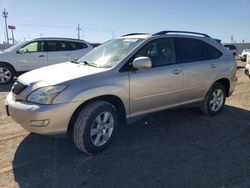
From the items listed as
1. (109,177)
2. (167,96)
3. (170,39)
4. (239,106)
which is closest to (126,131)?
(167,96)

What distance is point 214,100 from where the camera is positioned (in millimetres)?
A: 5652

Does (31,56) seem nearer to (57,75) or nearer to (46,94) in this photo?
(57,75)

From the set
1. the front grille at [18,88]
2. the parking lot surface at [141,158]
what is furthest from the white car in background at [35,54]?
the front grille at [18,88]

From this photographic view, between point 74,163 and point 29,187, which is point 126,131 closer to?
point 74,163

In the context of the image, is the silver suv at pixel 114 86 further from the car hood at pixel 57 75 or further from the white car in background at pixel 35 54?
the white car in background at pixel 35 54

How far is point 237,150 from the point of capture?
4027mm

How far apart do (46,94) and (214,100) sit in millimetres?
3744

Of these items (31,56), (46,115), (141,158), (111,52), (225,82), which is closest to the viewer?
(46,115)

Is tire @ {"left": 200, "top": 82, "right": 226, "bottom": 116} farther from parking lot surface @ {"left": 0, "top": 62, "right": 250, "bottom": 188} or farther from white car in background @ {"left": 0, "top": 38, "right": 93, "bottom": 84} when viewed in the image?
white car in background @ {"left": 0, "top": 38, "right": 93, "bottom": 84}

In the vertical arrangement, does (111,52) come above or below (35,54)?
above

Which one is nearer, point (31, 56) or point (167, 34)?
point (167, 34)

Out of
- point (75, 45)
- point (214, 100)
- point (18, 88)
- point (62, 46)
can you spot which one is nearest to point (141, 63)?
point (18, 88)

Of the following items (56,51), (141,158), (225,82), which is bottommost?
(141,158)

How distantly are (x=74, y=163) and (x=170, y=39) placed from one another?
275 centimetres
